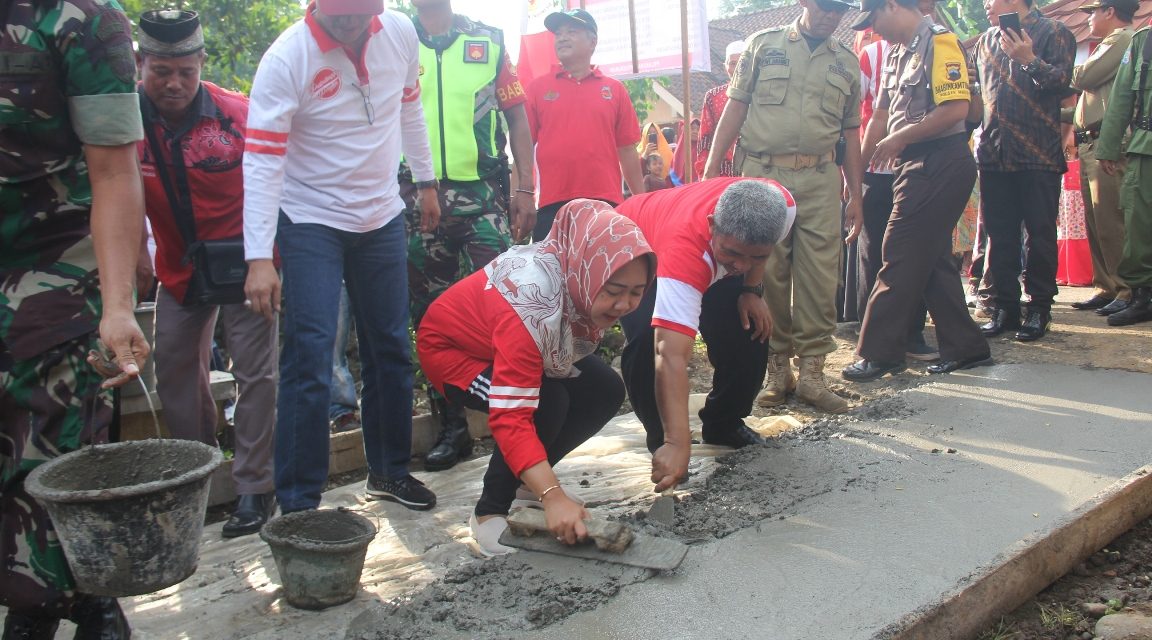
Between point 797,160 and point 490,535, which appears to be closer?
point 490,535

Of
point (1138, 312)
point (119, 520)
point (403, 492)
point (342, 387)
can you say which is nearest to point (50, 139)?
point (119, 520)

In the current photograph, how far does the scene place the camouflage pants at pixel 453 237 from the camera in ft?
14.5

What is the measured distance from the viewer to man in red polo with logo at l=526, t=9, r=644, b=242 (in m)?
5.01

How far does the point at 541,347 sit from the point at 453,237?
5.60 ft

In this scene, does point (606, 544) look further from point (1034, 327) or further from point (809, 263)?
point (1034, 327)

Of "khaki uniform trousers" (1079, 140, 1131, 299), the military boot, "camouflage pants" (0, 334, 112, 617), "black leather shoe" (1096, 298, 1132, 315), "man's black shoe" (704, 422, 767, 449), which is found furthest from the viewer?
"khaki uniform trousers" (1079, 140, 1131, 299)

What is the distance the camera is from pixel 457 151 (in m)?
4.42

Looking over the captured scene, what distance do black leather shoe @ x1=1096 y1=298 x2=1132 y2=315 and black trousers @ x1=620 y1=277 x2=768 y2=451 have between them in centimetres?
383

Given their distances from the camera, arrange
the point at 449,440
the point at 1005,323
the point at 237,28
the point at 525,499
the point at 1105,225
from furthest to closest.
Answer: the point at 1105,225, the point at 237,28, the point at 1005,323, the point at 449,440, the point at 525,499

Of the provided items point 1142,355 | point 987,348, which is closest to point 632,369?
point 987,348

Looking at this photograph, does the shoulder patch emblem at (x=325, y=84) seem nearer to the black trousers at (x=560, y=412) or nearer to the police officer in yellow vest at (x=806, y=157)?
the black trousers at (x=560, y=412)

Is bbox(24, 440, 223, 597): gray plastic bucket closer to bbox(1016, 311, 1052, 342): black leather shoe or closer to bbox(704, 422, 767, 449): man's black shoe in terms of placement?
bbox(704, 422, 767, 449): man's black shoe

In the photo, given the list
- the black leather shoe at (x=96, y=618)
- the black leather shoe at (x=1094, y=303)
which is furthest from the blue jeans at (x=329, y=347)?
the black leather shoe at (x=1094, y=303)

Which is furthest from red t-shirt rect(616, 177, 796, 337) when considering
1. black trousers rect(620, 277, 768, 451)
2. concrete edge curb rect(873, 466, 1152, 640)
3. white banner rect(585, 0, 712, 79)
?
white banner rect(585, 0, 712, 79)
